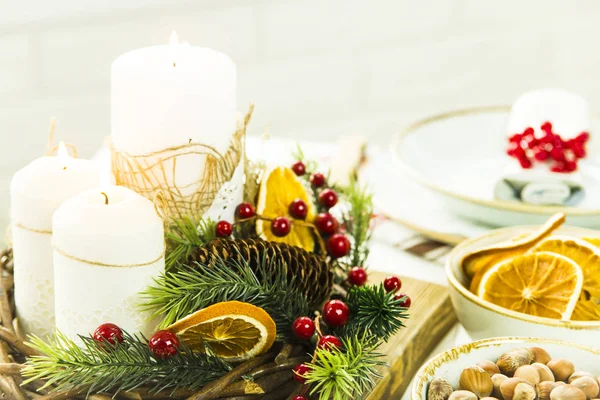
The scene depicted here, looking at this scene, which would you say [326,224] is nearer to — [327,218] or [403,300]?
[327,218]

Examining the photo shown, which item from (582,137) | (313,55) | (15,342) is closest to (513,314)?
(15,342)

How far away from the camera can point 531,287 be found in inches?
24.9

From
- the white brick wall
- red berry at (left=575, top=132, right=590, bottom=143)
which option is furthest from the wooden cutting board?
the white brick wall

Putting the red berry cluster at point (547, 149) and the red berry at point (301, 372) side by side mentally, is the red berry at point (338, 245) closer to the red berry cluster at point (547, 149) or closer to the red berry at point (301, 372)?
the red berry at point (301, 372)

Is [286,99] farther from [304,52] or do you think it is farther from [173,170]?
[173,170]

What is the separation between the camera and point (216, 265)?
22.7 inches

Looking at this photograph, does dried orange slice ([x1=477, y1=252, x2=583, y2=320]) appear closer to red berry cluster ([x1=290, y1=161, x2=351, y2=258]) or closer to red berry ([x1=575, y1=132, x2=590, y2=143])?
red berry cluster ([x1=290, y1=161, x2=351, y2=258])

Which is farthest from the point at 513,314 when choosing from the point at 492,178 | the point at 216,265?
the point at 492,178

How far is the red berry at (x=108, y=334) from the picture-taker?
51cm

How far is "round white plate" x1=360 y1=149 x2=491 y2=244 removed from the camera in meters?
0.87

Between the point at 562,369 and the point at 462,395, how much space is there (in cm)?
8

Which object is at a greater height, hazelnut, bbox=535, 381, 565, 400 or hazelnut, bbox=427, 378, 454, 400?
hazelnut, bbox=535, 381, 565, 400

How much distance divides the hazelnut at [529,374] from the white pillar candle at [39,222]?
0.33 meters

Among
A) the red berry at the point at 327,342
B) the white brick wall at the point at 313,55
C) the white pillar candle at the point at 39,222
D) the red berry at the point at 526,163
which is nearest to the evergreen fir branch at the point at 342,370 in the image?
the red berry at the point at 327,342
